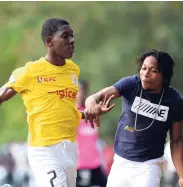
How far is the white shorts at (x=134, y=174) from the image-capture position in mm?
9180

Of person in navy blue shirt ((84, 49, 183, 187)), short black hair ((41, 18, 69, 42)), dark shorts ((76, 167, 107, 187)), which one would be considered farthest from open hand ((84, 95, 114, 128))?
dark shorts ((76, 167, 107, 187))

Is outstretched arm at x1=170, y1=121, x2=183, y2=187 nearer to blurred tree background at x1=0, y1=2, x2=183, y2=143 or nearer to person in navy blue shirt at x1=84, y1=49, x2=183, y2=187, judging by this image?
person in navy blue shirt at x1=84, y1=49, x2=183, y2=187

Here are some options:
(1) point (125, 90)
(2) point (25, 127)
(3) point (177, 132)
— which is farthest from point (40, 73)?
(2) point (25, 127)

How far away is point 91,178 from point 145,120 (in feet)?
11.5

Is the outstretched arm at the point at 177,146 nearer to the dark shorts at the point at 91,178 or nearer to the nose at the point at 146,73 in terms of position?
the nose at the point at 146,73

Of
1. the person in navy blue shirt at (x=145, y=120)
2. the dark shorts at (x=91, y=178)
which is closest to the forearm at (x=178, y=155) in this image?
the person in navy blue shirt at (x=145, y=120)

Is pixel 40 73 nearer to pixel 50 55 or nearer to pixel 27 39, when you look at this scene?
pixel 50 55

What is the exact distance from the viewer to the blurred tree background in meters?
19.4

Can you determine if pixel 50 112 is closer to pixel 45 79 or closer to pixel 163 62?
pixel 45 79

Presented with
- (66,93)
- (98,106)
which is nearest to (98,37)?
(66,93)

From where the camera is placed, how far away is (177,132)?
934 cm

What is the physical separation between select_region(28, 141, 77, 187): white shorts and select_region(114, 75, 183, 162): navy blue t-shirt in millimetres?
562

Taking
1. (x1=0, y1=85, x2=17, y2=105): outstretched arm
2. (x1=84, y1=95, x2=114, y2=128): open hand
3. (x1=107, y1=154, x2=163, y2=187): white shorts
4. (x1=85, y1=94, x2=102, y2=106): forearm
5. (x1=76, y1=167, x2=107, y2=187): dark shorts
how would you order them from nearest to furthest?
1. (x1=84, y1=95, x2=114, y2=128): open hand
2. (x1=85, y1=94, x2=102, y2=106): forearm
3. (x1=0, y1=85, x2=17, y2=105): outstretched arm
4. (x1=107, y1=154, x2=163, y2=187): white shorts
5. (x1=76, y1=167, x2=107, y2=187): dark shorts

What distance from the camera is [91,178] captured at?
1263cm
